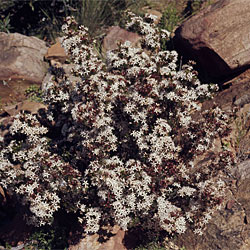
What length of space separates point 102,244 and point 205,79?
17.2 ft

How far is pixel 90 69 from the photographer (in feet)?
18.4

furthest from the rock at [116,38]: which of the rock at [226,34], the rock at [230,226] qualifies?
the rock at [230,226]

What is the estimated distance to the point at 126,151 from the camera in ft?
20.6

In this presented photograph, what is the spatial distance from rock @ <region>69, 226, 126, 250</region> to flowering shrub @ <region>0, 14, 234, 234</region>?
494 millimetres

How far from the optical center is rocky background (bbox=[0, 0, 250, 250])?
18.6 ft

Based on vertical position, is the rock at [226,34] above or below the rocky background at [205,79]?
above

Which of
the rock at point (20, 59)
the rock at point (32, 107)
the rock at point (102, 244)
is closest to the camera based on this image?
the rock at point (102, 244)

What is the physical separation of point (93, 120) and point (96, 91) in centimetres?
64

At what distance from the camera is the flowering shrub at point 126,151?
5.15 m

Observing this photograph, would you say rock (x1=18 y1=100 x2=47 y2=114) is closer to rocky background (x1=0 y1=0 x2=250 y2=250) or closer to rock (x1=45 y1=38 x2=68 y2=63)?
rocky background (x1=0 y1=0 x2=250 y2=250)

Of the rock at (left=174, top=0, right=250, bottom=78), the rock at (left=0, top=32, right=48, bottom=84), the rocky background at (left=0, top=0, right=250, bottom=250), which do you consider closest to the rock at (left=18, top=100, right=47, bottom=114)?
the rocky background at (left=0, top=0, right=250, bottom=250)

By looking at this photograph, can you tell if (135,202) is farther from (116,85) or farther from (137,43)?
(137,43)

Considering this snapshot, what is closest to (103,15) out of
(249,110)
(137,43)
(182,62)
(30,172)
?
(137,43)

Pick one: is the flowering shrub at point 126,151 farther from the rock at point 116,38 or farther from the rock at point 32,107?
the rock at point 116,38
